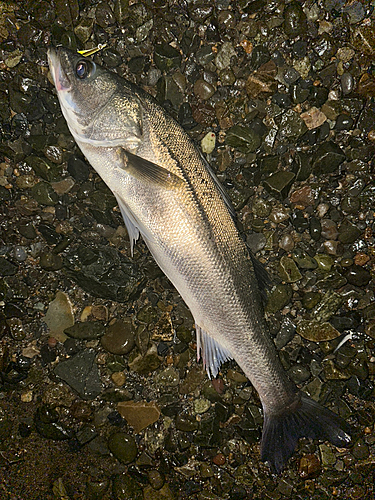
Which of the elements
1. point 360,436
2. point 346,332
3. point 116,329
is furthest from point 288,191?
point 360,436

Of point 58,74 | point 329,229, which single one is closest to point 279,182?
point 329,229

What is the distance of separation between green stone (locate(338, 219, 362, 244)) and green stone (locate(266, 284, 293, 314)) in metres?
0.49

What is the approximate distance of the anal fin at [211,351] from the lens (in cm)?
210

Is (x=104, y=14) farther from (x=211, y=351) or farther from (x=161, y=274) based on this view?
(x=211, y=351)

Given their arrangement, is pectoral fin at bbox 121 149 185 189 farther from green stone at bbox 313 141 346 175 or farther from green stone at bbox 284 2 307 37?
green stone at bbox 284 2 307 37

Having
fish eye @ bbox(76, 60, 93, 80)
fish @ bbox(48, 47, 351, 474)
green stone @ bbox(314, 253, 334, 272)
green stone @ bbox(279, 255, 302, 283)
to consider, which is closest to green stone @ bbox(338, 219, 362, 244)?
green stone @ bbox(314, 253, 334, 272)

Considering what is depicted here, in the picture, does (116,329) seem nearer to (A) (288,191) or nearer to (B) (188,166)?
(B) (188,166)

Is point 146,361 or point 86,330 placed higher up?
point 86,330

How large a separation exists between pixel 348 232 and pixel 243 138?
0.95 metres

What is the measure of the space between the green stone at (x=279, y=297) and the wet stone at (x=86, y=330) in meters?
1.18

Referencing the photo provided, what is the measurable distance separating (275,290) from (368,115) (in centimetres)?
132

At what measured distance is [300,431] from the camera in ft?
7.23

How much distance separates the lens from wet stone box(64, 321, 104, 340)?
7.62 ft

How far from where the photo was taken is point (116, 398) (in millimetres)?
2373
